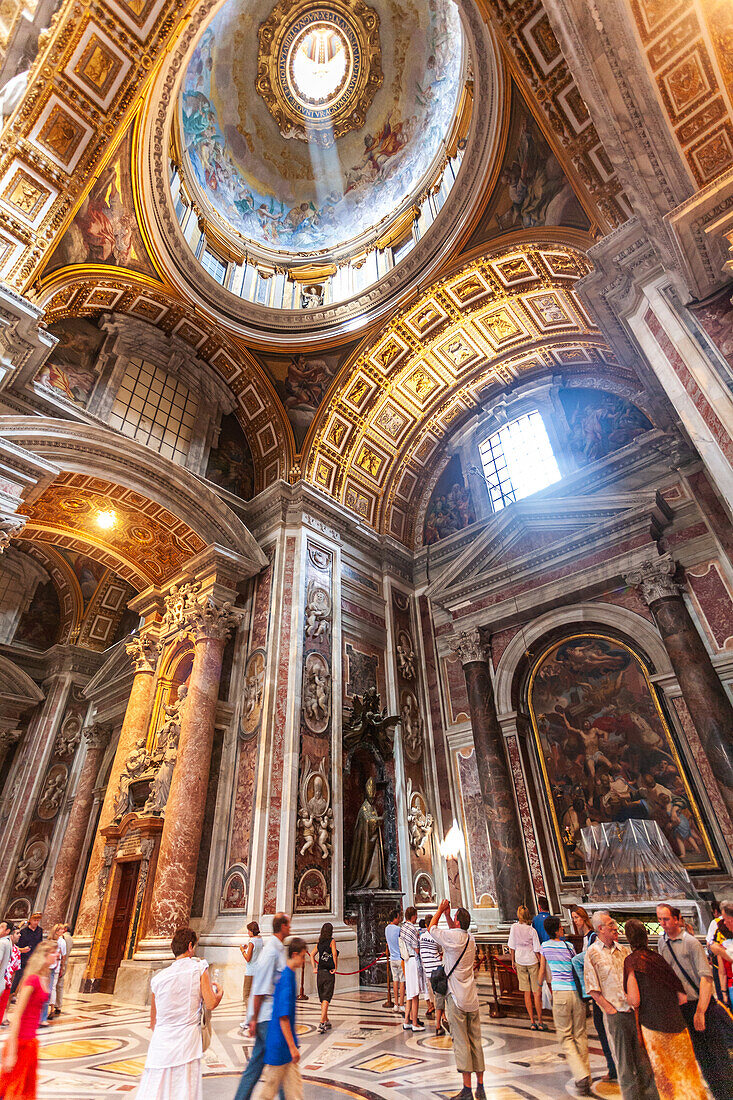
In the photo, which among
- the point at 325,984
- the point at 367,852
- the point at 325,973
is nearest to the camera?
the point at 325,984

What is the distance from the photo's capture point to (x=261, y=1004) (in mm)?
3293

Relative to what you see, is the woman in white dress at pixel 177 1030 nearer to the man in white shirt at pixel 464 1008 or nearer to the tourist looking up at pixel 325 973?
the man in white shirt at pixel 464 1008

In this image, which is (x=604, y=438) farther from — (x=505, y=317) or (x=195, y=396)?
(x=195, y=396)

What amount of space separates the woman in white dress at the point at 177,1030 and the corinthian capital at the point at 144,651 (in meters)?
9.71

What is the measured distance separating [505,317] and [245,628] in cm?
899

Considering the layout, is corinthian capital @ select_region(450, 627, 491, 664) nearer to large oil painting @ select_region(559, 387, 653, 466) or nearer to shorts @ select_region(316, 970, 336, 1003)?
large oil painting @ select_region(559, 387, 653, 466)

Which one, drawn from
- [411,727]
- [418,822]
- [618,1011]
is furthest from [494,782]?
[618,1011]

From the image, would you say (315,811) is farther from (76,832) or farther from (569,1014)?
(76,832)

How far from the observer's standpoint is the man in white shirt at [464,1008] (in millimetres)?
3838

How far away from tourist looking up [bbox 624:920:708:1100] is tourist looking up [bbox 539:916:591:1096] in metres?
1.14

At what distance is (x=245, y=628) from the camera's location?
1188 cm

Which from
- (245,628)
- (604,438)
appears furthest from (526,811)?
(604,438)

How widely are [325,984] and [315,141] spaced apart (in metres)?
17.8

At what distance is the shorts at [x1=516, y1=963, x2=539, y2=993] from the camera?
633 cm
